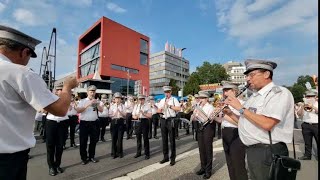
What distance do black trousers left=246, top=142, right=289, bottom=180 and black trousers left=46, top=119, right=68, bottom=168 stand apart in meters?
5.11

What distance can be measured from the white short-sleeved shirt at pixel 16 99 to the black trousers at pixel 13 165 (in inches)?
2.2

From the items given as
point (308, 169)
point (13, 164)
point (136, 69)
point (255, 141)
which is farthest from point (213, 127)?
point (136, 69)

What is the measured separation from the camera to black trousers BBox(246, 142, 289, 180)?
10.3 ft

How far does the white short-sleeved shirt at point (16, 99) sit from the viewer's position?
2.33 m

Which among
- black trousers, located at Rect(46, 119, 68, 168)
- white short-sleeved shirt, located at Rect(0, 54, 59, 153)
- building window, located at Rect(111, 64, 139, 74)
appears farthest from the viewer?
building window, located at Rect(111, 64, 139, 74)

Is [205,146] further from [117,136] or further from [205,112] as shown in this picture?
[117,136]

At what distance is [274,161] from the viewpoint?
301 cm

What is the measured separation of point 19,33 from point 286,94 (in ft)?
9.64

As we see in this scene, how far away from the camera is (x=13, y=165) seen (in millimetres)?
2412

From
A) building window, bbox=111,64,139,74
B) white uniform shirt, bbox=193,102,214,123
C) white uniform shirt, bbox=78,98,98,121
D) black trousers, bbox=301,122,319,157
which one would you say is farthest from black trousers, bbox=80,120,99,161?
building window, bbox=111,64,139,74

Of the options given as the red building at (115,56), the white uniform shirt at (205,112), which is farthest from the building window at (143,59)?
the white uniform shirt at (205,112)

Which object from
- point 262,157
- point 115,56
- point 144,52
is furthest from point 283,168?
point 144,52

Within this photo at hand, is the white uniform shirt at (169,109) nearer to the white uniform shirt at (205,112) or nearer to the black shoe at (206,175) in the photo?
the white uniform shirt at (205,112)

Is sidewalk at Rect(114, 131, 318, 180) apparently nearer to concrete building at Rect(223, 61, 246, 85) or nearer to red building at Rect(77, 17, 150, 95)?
red building at Rect(77, 17, 150, 95)
